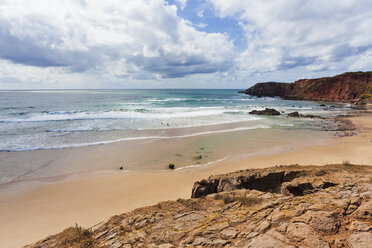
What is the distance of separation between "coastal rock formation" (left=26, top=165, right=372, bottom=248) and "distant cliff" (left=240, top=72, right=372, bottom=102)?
72421mm

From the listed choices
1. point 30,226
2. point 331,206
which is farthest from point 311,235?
point 30,226

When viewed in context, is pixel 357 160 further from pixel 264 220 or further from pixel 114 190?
pixel 114 190

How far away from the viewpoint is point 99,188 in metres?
8.82

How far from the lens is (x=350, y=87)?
63.3 m

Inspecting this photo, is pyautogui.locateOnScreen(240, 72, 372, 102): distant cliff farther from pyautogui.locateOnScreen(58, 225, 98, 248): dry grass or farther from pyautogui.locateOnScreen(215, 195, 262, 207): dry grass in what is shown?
pyautogui.locateOnScreen(58, 225, 98, 248): dry grass

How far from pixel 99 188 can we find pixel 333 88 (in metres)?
87.6

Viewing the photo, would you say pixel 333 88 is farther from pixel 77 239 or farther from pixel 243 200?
pixel 77 239

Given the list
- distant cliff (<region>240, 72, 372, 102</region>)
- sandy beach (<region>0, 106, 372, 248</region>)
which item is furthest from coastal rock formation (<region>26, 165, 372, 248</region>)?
distant cliff (<region>240, 72, 372, 102</region>)

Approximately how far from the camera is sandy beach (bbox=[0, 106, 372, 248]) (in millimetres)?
6621

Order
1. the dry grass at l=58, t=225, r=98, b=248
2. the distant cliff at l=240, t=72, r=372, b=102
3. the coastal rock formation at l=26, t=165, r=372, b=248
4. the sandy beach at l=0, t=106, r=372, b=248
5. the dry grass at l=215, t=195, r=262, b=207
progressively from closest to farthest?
the coastal rock formation at l=26, t=165, r=372, b=248, the dry grass at l=58, t=225, r=98, b=248, the dry grass at l=215, t=195, r=262, b=207, the sandy beach at l=0, t=106, r=372, b=248, the distant cliff at l=240, t=72, r=372, b=102

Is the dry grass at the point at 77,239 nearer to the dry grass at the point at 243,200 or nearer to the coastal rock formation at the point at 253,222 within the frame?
the coastal rock formation at the point at 253,222

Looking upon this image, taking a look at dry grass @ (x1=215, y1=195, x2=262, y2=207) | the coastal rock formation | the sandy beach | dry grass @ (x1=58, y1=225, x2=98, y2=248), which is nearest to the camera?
the coastal rock formation

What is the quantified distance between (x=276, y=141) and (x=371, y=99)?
6137cm

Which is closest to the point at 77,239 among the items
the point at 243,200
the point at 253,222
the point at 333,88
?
the point at 253,222
